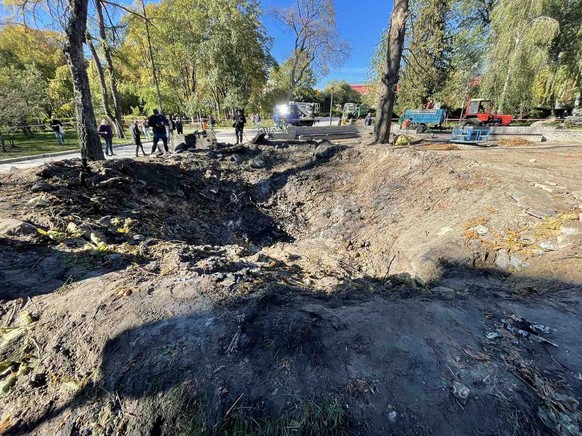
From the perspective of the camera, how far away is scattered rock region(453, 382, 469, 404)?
67.9 inches

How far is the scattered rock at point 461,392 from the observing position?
5.65ft

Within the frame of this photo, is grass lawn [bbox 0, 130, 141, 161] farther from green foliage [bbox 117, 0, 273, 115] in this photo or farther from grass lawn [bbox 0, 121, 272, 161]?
green foliage [bbox 117, 0, 273, 115]

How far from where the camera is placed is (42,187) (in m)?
4.29

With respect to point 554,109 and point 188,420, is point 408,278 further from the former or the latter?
point 554,109

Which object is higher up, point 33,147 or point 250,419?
point 33,147

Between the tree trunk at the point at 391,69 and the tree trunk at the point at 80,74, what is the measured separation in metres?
9.09

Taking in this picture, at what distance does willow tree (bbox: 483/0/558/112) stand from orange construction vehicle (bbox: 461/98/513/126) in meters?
0.88

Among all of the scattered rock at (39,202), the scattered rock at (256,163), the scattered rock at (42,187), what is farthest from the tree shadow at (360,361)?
the scattered rock at (256,163)

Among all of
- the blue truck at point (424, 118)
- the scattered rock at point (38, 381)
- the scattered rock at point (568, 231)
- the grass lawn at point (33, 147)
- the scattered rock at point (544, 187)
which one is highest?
the blue truck at point (424, 118)

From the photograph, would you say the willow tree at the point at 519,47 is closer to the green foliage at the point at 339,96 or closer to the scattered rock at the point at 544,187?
the scattered rock at the point at 544,187

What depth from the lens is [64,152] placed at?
39.2 ft

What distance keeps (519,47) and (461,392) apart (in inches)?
806

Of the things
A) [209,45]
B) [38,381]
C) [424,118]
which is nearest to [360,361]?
[38,381]

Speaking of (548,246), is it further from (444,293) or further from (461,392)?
(461,392)
